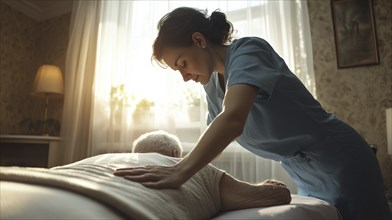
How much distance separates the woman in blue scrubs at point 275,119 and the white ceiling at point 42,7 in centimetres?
261

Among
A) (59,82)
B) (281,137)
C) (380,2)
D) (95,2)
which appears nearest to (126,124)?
(59,82)

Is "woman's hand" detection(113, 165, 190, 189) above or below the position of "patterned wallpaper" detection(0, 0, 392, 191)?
below

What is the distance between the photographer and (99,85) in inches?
97.5

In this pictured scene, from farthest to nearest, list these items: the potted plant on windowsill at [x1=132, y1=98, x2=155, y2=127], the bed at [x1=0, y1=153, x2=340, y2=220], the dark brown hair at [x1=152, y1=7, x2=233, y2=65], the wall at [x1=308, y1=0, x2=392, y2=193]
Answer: the potted plant on windowsill at [x1=132, y1=98, x2=155, y2=127] → the wall at [x1=308, y1=0, x2=392, y2=193] → the dark brown hair at [x1=152, y1=7, x2=233, y2=65] → the bed at [x1=0, y1=153, x2=340, y2=220]

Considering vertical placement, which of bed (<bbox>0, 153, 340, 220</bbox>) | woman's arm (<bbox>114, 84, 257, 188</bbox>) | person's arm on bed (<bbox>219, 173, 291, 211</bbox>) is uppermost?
woman's arm (<bbox>114, 84, 257, 188</bbox>)

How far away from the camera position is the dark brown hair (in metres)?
0.89

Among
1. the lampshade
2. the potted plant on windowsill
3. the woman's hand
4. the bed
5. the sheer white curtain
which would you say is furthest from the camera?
the lampshade

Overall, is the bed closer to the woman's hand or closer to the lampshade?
the woman's hand

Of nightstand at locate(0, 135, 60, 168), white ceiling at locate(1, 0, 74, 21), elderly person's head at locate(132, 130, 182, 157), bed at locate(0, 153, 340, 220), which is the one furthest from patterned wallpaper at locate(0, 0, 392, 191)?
white ceiling at locate(1, 0, 74, 21)

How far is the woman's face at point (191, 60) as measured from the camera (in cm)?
91

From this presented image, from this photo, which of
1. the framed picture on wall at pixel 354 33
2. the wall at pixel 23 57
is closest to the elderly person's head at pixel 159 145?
the framed picture on wall at pixel 354 33

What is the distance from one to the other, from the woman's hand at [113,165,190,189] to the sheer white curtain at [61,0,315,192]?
4.49ft

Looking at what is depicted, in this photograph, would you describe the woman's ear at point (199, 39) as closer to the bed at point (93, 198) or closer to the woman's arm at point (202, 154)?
the woman's arm at point (202, 154)

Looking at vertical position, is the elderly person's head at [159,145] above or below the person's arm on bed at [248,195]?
above
